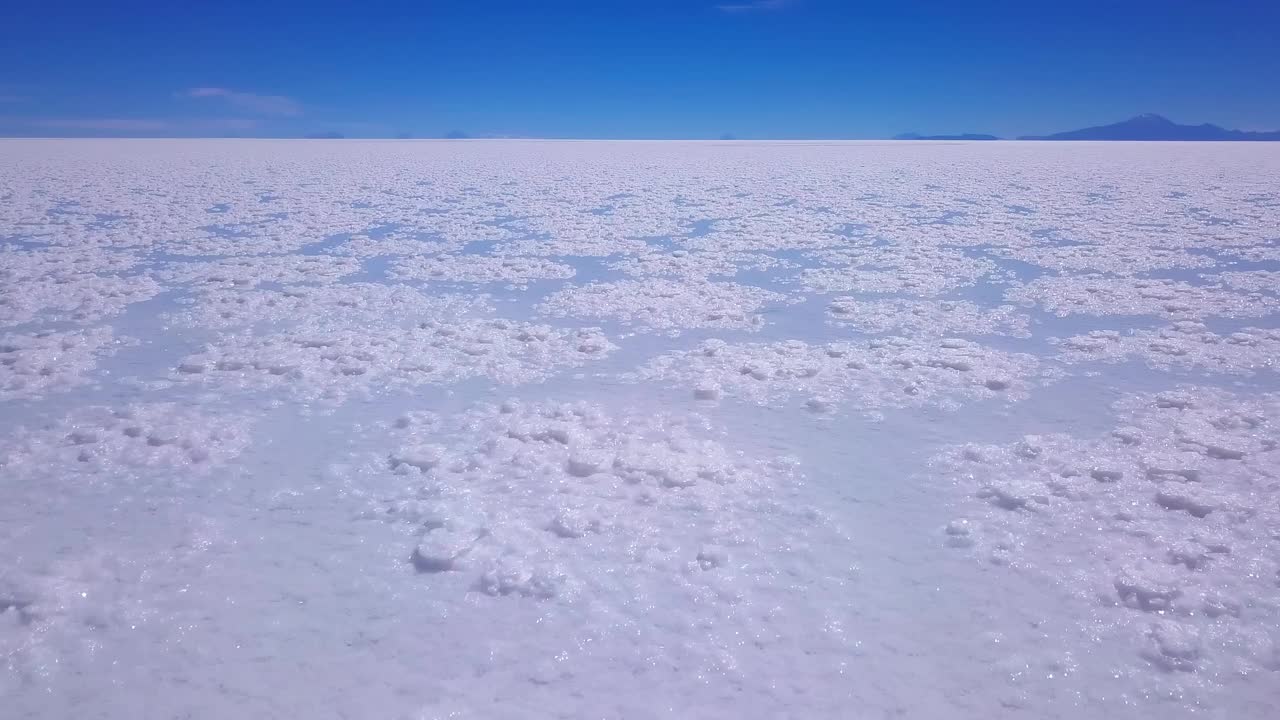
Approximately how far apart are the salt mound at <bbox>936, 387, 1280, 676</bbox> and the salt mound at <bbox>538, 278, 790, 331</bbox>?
2562 millimetres

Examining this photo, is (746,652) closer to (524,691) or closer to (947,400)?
(524,691)

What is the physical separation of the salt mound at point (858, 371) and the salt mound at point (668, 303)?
26.2 inches

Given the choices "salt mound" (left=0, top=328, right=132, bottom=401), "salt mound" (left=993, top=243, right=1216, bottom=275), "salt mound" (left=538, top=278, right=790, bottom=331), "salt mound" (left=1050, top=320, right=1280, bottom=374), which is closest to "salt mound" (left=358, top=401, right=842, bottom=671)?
"salt mound" (left=538, top=278, right=790, bottom=331)

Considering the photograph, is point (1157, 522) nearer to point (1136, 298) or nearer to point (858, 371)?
point (858, 371)

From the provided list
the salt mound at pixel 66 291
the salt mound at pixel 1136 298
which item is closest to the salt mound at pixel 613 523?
the salt mound at pixel 66 291

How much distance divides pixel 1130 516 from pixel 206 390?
4713 millimetres

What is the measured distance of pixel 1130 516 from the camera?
2.88m

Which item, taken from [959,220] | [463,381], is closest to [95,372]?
[463,381]

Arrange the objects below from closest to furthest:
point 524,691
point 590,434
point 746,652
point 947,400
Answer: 1. point 524,691
2. point 746,652
3. point 590,434
4. point 947,400

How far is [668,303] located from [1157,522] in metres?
3.98

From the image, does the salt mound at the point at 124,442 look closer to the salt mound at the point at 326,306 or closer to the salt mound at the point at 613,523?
the salt mound at the point at 613,523

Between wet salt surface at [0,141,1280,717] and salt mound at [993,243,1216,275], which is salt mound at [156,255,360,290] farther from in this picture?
salt mound at [993,243,1216,275]

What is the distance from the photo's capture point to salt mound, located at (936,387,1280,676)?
2293 mm

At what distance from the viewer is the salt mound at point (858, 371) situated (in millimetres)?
4180
